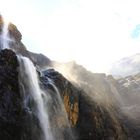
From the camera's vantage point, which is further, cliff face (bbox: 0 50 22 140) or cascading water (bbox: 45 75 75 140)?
cascading water (bbox: 45 75 75 140)

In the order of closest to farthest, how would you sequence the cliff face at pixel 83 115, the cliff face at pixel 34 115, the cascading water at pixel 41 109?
the cliff face at pixel 34 115 → the cascading water at pixel 41 109 → the cliff face at pixel 83 115

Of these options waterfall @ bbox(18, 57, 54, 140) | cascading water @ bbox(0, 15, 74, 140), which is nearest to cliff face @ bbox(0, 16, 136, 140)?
cascading water @ bbox(0, 15, 74, 140)

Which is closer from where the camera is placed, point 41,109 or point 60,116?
point 41,109

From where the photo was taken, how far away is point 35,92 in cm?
4016

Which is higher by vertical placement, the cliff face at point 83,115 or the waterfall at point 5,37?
the waterfall at point 5,37

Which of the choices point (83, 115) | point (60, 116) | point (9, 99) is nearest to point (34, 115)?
point (9, 99)

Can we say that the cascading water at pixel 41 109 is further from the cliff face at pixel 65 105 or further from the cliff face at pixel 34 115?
the cliff face at pixel 65 105

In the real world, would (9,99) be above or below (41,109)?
above

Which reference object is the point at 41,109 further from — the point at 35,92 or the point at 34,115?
the point at 35,92

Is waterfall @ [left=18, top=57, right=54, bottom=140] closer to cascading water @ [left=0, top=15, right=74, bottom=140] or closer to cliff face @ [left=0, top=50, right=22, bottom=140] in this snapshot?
cascading water @ [left=0, top=15, right=74, bottom=140]

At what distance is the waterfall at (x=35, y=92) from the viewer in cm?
3812

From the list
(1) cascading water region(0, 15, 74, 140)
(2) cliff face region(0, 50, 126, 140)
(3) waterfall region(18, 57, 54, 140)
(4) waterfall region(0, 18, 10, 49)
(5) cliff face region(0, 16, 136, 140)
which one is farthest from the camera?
(4) waterfall region(0, 18, 10, 49)

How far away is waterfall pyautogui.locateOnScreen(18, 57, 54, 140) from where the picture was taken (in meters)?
38.1

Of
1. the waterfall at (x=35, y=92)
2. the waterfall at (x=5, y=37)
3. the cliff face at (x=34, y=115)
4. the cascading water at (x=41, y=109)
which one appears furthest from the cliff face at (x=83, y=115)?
the waterfall at (x=5, y=37)
